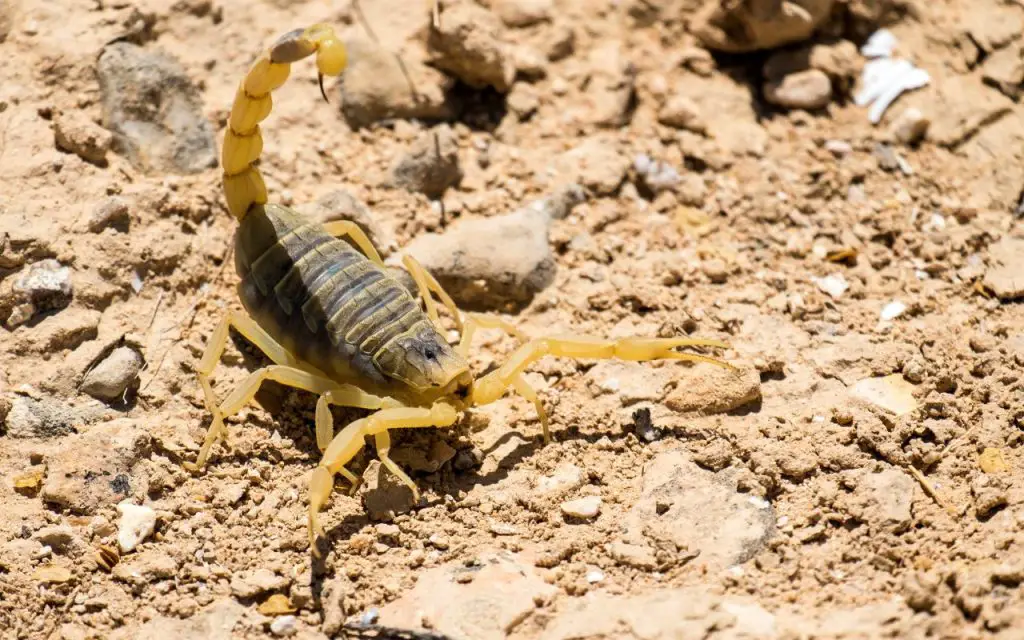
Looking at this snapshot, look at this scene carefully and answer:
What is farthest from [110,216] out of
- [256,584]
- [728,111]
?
[728,111]

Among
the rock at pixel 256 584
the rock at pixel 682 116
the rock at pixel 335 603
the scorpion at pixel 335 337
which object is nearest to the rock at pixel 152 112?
the scorpion at pixel 335 337

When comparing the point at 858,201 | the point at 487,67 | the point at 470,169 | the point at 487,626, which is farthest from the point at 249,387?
the point at 858,201

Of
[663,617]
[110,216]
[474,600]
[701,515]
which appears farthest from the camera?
[110,216]

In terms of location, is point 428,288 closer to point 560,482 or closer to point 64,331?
point 560,482

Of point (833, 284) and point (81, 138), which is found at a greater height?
point (81, 138)

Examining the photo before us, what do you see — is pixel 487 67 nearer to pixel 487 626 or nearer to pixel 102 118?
pixel 102 118

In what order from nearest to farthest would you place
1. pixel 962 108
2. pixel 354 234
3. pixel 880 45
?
pixel 354 234 < pixel 962 108 < pixel 880 45

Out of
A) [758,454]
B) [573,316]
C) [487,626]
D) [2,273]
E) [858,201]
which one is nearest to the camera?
[487,626]
